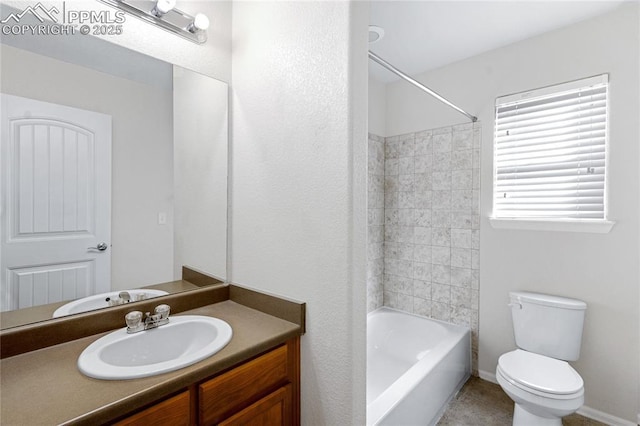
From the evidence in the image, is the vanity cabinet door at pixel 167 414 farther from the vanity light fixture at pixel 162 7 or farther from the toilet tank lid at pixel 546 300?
the toilet tank lid at pixel 546 300

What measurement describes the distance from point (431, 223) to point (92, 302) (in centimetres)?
242

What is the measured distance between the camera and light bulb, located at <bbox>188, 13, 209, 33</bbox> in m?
1.38

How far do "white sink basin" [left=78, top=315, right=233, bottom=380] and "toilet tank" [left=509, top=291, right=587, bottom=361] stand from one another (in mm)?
1990

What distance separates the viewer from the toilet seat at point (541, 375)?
1.59 meters

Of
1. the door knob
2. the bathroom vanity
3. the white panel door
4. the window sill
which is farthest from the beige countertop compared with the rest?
the window sill

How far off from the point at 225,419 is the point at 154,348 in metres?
0.40

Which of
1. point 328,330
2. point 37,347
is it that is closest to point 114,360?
point 37,347

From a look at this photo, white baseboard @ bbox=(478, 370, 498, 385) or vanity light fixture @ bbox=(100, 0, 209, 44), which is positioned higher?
vanity light fixture @ bbox=(100, 0, 209, 44)

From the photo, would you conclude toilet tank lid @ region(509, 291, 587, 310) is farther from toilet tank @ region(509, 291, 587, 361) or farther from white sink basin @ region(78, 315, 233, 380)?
white sink basin @ region(78, 315, 233, 380)

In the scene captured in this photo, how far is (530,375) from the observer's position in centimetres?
172

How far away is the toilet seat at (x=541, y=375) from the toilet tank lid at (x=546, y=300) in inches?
13.2

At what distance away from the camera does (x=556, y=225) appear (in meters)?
2.09

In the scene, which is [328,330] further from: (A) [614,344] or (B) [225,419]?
(A) [614,344]

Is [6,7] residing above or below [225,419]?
above
